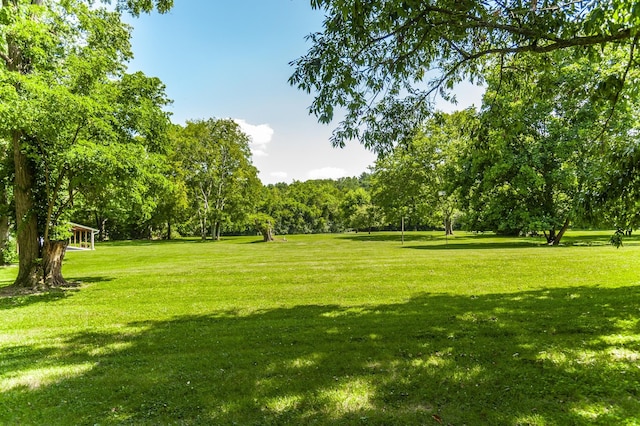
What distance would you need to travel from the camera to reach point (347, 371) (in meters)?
4.63

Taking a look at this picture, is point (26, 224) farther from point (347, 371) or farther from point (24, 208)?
point (347, 371)

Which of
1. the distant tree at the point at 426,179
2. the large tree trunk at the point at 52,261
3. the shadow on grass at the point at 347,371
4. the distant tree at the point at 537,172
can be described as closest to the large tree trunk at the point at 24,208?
the large tree trunk at the point at 52,261

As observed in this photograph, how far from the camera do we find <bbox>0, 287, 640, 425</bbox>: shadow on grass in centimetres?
369

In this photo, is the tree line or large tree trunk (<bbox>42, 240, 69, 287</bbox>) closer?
the tree line

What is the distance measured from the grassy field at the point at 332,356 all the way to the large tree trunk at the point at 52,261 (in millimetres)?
1222

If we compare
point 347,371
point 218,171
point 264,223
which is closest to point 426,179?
point 264,223

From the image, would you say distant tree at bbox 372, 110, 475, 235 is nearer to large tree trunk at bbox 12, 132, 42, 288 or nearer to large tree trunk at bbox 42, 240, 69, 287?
large tree trunk at bbox 42, 240, 69, 287

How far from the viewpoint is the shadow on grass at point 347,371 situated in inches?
145

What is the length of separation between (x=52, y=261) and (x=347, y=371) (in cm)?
1121

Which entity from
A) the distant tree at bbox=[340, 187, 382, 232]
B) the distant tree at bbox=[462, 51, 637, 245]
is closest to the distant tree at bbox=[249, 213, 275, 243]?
the distant tree at bbox=[340, 187, 382, 232]

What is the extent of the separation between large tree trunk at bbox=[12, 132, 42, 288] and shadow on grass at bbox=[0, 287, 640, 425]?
6189 millimetres

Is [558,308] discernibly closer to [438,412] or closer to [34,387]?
[438,412]

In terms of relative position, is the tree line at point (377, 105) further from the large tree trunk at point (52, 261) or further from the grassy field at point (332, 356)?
the grassy field at point (332, 356)

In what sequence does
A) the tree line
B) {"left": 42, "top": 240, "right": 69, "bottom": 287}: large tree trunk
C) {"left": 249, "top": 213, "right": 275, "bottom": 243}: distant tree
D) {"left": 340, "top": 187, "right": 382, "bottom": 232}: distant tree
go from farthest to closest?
{"left": 340, "top": 187, "right": 382, "bottom": 232}: distant tree, {"left": 249, "top": 213, "right": 275, "bottom": 243}: distant tree, {"left": 42, "top": 240, "right": 69, "bottom": 287}: large tree trunk, the tree line
